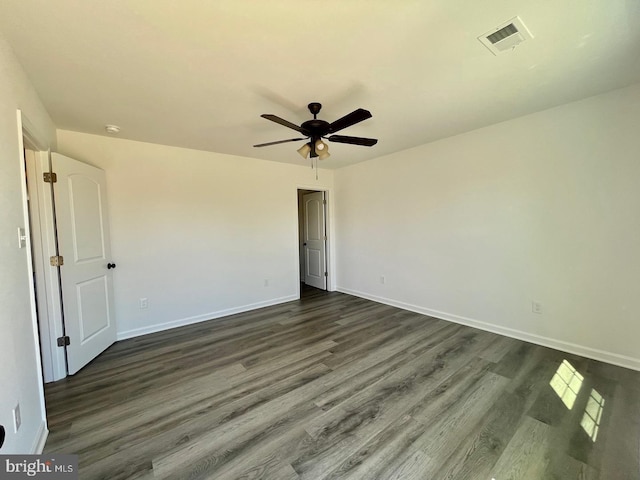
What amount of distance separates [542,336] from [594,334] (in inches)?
16.6

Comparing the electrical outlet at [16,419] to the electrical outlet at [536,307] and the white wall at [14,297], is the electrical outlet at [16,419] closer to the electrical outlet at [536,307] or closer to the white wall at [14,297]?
the white wall at [14,297]

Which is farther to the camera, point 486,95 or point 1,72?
point 486,95

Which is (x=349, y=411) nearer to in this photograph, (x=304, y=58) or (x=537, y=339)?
(x=537, y=339)

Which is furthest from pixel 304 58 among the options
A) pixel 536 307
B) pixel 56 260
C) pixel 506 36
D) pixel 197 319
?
pixel 197 319

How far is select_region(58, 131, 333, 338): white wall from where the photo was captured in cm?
326

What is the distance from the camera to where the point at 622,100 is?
234 centimetres

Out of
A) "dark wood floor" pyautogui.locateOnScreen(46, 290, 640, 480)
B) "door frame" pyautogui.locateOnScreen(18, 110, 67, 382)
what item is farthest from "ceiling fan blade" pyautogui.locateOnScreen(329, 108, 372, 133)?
"door frame" pyautogui.locateOnScreen(18, 110, 67, 382)

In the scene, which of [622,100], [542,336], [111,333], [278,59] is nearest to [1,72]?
[278,59]

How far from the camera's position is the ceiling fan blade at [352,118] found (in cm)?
191

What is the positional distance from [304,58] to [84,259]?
2.96 m

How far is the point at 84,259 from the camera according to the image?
2.72 meters

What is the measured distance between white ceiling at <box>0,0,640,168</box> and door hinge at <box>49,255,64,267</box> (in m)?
1.38

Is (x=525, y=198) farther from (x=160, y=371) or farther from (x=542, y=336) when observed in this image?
(x=160, y=371)

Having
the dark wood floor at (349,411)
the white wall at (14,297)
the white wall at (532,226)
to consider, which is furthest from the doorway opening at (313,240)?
the white wall at (14,297)
